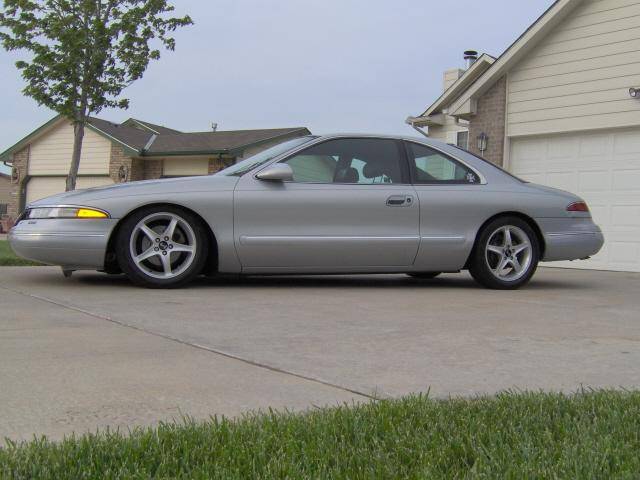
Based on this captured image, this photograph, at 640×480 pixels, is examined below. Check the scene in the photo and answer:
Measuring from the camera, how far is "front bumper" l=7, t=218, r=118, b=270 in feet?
18.0

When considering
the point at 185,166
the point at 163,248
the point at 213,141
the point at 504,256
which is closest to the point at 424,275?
the point at 504,256

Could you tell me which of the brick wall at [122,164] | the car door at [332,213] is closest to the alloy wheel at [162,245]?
the car door at [332,213]

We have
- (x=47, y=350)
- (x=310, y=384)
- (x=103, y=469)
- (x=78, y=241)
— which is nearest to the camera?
(x=103, y=469)

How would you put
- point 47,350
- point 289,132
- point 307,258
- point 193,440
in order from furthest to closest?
point 289,132 < point 307,258 < point 47,350 < point 193,440

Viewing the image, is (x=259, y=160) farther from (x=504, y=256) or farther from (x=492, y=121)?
(x=492, y=121)

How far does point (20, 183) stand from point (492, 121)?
2250cm

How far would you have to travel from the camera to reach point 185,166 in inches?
1005

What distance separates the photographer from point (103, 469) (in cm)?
177

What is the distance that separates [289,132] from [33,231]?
2195 cm

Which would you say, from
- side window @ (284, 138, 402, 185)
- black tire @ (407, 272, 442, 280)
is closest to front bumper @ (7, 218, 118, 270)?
side window @ (284, 138, 402, 185)

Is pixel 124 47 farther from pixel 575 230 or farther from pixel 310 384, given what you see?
pixel 310 384

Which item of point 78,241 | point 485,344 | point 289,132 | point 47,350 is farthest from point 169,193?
point 289,132

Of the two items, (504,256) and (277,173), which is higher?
(277,173)

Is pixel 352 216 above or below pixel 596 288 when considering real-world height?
above
